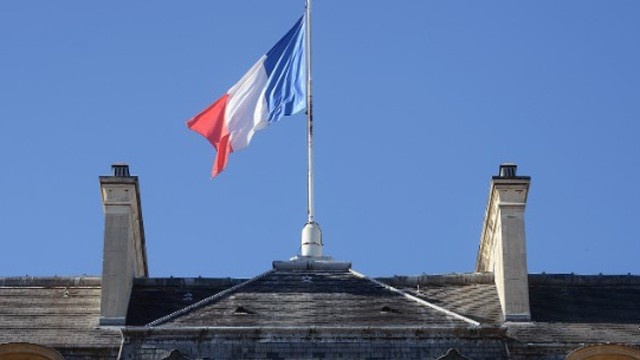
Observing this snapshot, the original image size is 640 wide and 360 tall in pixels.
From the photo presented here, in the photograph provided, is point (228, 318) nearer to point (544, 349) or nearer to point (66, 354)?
point (66, 354)

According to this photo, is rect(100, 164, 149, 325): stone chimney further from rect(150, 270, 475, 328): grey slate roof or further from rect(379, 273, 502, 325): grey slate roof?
rect(379, 273, 502, 325): grey slate roof

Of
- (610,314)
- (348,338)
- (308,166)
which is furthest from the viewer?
(308,166)

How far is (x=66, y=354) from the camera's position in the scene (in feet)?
184

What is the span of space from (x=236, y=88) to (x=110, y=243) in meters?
6.96

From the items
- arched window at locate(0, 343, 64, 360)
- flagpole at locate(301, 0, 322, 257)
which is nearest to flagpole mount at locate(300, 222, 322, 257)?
flagpole at locate(301, 0, 322, 257)

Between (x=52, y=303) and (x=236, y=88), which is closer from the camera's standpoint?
(x=52, y=303)

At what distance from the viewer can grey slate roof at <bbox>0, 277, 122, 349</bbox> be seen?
5688 centimetres

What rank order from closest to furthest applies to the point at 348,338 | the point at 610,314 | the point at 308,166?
the point at 348,338
the point at 610,314
the point at 308,166

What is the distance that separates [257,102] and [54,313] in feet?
31.4

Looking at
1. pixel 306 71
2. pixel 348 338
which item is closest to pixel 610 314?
pixel 348 338

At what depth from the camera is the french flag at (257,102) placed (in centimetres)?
6512

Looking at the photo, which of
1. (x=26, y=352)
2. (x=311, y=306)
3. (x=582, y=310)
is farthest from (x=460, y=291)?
(x=26, y=352)

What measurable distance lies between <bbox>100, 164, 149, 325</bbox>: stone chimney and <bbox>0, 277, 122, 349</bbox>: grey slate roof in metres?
0.66

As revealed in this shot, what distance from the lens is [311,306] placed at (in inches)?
2266
